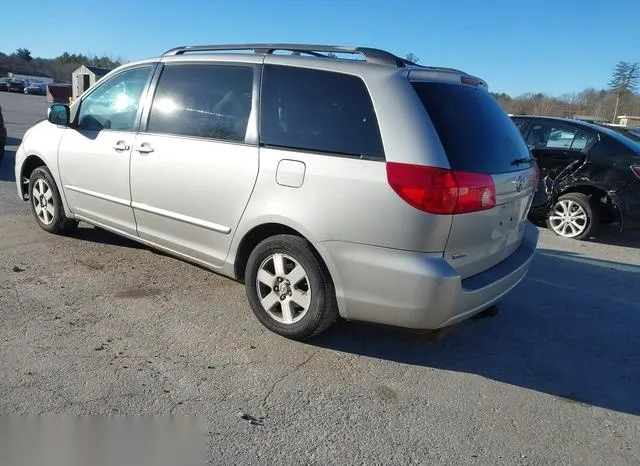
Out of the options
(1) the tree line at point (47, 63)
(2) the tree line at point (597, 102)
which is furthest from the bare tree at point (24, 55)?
(2) the tree line at point (597, 102)

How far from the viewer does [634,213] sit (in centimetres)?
668

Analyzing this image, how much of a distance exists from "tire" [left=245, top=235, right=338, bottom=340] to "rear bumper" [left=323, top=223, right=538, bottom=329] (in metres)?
0.14

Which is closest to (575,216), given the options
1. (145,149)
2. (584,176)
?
(584,176)

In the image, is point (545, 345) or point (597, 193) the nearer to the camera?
point (545, 345)

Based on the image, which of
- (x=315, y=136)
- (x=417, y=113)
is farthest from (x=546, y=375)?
(x=315, y=136)

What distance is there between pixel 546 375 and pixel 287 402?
1.71 metres

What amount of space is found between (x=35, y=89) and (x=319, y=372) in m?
61.9

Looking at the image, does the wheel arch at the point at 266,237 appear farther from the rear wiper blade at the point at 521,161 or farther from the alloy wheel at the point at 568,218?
the alloy wheel at the point at 568,218

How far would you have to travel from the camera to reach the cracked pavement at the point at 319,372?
2629 mm

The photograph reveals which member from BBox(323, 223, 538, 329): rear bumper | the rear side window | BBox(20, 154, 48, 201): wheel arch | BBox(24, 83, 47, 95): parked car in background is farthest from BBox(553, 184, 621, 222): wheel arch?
BBox(24, 83, 47, 95): parked car in background

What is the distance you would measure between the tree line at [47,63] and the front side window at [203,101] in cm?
9156

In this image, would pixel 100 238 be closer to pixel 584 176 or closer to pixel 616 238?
pixel 584 176

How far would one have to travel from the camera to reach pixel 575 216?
7266 mm

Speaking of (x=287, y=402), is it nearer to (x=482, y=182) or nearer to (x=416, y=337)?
(x=416, y=337)
